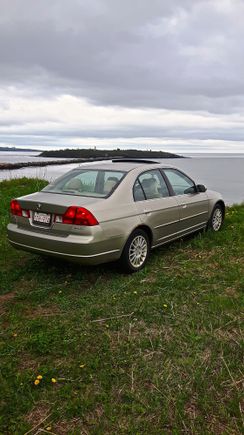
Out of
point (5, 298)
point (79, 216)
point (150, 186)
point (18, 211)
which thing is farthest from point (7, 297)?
point (150, 186)

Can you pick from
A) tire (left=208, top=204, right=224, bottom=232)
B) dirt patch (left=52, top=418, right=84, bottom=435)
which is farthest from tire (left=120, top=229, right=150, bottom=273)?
dirt patch (left=52, top=418, right=84, bottom=435)

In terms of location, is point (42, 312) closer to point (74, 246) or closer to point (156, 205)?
point (74, 246)

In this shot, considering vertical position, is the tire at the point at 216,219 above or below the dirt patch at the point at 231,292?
above

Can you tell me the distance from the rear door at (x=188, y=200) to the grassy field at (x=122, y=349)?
1009mm

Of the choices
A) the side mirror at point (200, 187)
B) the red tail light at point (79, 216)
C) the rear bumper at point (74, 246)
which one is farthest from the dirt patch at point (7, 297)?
the side mirror at point (200, 187)

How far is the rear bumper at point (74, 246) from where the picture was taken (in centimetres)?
448

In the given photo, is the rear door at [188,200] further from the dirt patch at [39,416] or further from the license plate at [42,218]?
the dirt patch at [39,416]

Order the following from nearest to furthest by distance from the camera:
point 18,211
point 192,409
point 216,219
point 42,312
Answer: point 192,409 < point 42,312 < point 18,211 < point 216,219

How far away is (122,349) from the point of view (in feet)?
10.9

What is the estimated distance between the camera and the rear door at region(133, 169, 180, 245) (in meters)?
5.33

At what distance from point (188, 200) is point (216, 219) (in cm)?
136

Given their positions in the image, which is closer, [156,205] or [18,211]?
[18,211]

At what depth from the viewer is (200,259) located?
5793 mm

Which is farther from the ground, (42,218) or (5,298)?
(42,218)
